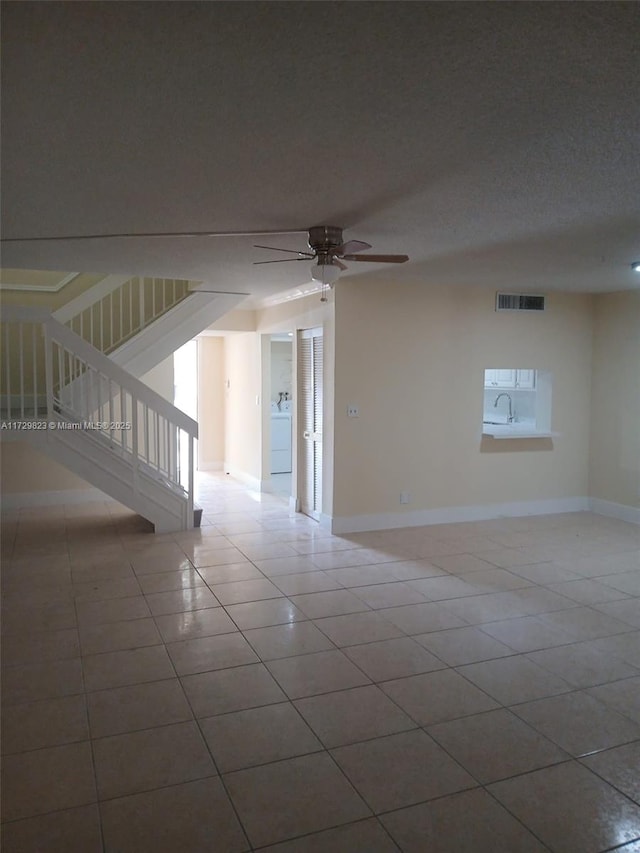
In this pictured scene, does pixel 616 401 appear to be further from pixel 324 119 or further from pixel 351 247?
pixel 324 119

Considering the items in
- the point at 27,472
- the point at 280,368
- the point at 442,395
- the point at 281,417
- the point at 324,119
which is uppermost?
the point at 324,119

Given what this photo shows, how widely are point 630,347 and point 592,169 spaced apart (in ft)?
14.5

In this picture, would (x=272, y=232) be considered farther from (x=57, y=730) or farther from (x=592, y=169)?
(x=57, y=730)

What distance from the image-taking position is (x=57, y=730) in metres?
2.63

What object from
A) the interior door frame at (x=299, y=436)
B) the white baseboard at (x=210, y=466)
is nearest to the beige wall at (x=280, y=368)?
the white baseboard at (x=210, y=466)

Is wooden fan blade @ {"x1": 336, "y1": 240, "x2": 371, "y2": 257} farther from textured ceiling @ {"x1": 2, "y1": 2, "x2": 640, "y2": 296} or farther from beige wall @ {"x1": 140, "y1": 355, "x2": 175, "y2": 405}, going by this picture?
beige wall @ {"x1": 140, "y1": 355, "x2": 175, "y2": 405}

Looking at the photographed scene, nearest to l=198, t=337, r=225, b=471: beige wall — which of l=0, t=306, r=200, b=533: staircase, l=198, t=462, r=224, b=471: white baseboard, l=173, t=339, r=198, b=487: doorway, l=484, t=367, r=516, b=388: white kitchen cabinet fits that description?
l=198, t=462, r=224, b=471: white baseboard

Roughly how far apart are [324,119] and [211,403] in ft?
24.8

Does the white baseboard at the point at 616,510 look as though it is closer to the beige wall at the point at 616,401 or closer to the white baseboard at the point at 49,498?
the beige wall at the point at 616,401

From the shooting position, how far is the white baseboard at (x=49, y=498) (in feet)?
22.6

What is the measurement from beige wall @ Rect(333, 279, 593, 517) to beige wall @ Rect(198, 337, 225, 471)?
4115 mm

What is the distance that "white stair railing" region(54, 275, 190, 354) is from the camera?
6.44 metres

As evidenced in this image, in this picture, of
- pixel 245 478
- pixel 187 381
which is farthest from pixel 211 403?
pixel 245 478

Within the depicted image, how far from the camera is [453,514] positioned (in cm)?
640
